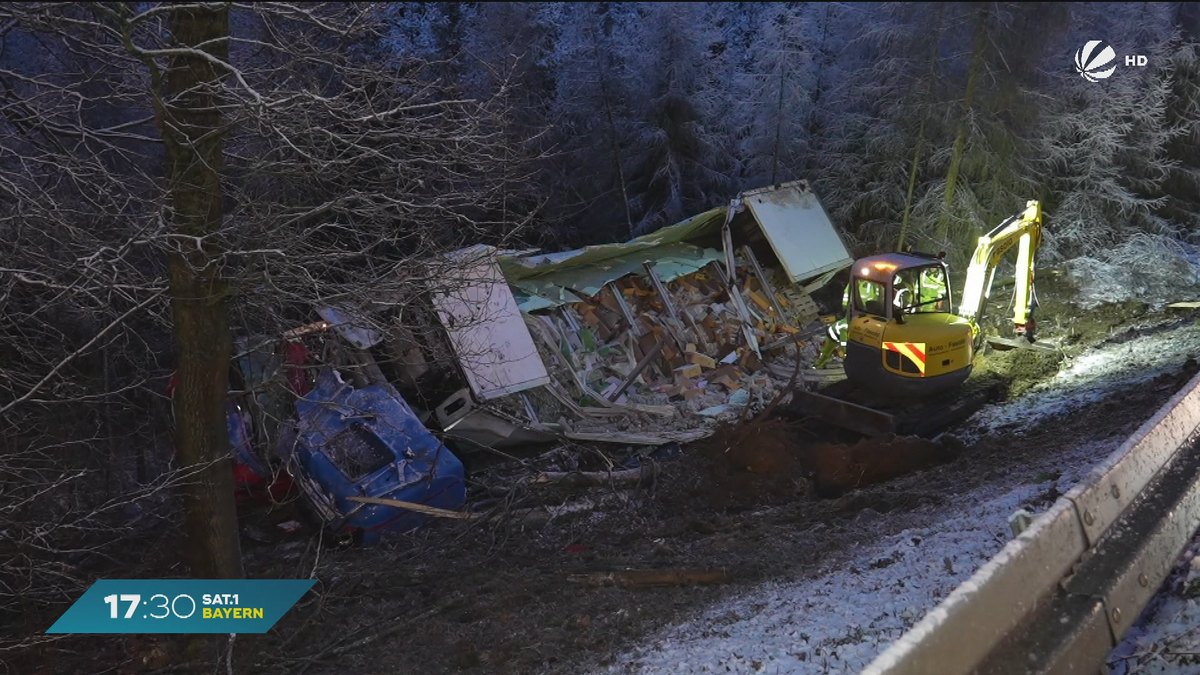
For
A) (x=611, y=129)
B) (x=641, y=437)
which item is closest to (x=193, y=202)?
(x=641, y=437)

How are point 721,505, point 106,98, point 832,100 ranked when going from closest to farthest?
point 106,98
point 721,505
point 832,100

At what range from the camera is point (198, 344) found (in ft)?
16.6

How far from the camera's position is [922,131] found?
47.6 feet

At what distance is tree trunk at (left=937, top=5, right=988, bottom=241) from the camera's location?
434 inches

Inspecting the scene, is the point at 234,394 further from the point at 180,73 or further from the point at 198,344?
the point at 180,73

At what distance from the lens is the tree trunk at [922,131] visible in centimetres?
1175

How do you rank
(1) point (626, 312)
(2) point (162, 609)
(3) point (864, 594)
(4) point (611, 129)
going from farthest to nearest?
(4) point (611, 129)
(1) point (626, 312)
(2) point (162, 609)
(3) point (864, 594)

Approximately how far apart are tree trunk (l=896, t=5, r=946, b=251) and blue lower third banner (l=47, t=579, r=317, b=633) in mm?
10580

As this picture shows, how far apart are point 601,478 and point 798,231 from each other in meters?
7.57

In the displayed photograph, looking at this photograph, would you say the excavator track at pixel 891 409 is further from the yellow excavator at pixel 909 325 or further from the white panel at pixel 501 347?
the white panel at pixel 501 347

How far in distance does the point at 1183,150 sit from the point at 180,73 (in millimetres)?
16726

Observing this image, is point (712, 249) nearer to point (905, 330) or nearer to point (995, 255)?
point (995, 255)

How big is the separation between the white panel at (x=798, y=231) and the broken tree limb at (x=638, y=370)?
2964 mm

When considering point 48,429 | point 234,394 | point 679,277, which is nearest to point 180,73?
point 234,394
